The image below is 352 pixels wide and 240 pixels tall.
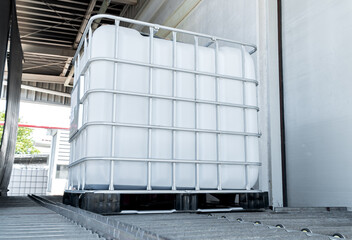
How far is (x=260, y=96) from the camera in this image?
372 cm

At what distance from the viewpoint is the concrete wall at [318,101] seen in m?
2.98

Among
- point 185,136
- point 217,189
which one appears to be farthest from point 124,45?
point 217,189

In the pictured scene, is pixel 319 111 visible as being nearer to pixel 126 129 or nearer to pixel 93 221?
pixel 126 129

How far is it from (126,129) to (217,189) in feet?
2.59

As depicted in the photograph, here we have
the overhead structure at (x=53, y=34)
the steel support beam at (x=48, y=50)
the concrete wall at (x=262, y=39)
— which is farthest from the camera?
the steel support beam at (x=48, y=50)

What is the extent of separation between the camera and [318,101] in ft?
10.6

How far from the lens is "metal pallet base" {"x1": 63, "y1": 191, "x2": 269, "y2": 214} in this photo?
2188 millimetres

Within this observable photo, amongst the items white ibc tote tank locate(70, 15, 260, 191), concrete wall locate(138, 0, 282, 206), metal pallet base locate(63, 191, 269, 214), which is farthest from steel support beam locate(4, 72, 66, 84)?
white ibc tote tank locate(70, 15, 260, 191)

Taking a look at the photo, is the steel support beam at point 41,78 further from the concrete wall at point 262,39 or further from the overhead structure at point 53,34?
the concrete wall at point 262,39

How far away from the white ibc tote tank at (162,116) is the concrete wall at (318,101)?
0.78 m

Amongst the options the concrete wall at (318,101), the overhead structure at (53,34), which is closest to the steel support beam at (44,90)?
the overhead structure at (53,34)

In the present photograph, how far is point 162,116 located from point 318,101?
5.17ft

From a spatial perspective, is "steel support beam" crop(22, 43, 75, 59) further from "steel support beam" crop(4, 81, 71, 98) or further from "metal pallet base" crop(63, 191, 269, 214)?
"metal pallet base" crop(63, 191, 269, 214)

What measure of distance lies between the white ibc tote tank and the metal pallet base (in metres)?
0.08
